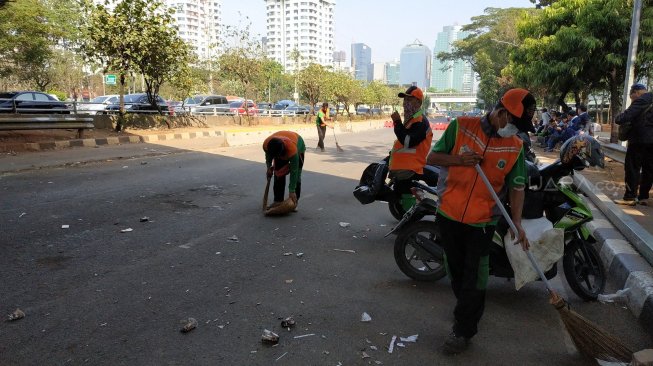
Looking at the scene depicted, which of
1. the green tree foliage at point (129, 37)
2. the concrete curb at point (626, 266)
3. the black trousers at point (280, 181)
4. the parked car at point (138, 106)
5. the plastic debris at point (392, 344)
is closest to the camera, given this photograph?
the plastic debris at point (392, 344)

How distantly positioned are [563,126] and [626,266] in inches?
540

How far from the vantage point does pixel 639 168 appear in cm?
687

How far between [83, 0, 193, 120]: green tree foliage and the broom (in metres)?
16.2

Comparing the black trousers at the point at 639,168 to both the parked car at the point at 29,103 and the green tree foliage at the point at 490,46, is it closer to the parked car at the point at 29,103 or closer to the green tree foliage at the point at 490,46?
the parked car at the point at 29,103

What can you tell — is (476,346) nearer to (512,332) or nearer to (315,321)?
(512,332)

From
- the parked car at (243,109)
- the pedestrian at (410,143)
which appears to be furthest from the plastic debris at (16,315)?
the parked car at (243,109)

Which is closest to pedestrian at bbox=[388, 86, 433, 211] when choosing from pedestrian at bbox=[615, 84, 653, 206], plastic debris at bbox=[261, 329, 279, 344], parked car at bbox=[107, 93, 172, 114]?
plastic debris at bbox=[261, 329, 279, 344]

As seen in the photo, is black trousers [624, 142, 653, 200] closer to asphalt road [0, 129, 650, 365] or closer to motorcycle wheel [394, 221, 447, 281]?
asphalt road [0, 129, 650, 365]

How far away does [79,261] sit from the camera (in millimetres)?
4395

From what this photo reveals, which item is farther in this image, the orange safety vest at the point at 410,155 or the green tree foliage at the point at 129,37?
the green tree foliage at the point at 129,37

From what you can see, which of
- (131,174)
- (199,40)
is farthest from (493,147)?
(199,40)

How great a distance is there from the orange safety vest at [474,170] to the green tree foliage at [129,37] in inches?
626

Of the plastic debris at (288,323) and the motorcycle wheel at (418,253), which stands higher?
the motorcycle wheel at (418,253)

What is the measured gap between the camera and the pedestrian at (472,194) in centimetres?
280
